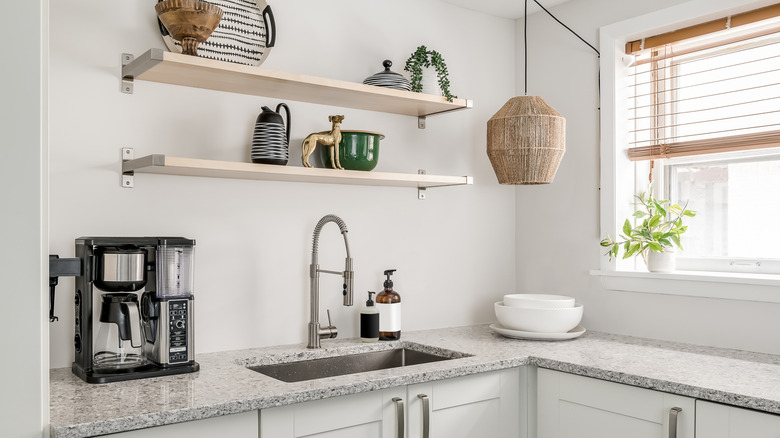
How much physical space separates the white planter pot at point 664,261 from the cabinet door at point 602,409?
73cm

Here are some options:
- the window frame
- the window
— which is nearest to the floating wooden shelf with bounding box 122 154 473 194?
the window frame

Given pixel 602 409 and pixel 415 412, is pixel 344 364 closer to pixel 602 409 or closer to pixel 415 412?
pixel 415 412

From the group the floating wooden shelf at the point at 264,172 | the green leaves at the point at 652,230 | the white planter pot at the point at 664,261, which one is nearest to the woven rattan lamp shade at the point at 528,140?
the floating wooden shelf at the point at 264,172

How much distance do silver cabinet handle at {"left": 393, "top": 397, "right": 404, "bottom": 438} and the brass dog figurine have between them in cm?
85

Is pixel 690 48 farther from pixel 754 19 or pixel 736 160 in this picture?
pixel 736 160

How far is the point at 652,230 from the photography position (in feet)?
8.70

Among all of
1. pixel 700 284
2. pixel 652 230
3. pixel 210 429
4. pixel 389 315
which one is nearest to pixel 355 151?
pixel 389 315

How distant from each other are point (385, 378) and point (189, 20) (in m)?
1.19

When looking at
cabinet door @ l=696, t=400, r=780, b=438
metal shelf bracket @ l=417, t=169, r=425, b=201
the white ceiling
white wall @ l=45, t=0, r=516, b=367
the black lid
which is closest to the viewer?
cabinet door @ l=696, t=400, r=780, b=438

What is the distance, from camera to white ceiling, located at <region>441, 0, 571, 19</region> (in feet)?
9.74

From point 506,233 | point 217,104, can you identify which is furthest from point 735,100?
point 217,104

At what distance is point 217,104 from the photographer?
232 cm

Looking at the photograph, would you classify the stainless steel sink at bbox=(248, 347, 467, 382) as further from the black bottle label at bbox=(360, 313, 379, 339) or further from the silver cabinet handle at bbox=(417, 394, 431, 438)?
the silver cabinet handle at bbox=(417, 394, 431, 438)

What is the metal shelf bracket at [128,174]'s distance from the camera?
2.12 meters
